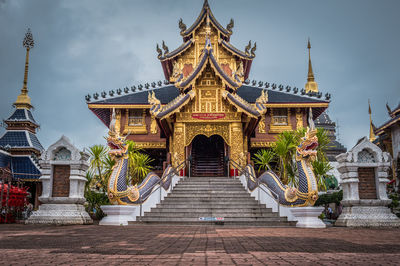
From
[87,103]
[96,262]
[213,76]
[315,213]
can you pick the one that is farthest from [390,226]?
[87,103]

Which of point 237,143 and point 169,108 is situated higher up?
point 169,108

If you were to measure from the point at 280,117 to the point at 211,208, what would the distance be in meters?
12.8

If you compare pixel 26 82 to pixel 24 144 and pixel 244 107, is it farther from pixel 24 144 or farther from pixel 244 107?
pixel 244 107

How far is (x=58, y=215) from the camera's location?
9.12 m

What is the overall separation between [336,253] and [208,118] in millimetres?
12330

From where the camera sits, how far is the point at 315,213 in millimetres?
9141

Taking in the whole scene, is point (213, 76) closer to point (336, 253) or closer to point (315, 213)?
point (315, 213)

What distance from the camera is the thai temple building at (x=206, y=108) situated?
15789mm

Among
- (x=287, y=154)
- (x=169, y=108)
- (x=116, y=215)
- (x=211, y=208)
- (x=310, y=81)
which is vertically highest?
(x=310, y=81)

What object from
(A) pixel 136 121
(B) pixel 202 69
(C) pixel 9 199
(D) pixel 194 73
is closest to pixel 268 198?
(D) pixel 194 73

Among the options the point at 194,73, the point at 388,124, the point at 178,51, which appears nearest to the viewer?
the point at 194,73

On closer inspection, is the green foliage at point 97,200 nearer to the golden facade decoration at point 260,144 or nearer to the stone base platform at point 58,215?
the stone base platform at point 58,215

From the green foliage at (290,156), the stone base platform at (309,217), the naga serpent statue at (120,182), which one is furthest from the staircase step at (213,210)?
the green foliage at (290,156)

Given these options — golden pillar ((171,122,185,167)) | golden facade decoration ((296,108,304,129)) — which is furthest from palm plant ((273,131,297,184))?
golden facade decoration ((296,108,304,129))
